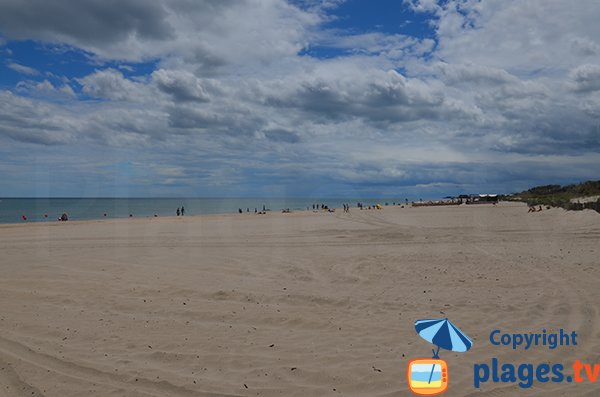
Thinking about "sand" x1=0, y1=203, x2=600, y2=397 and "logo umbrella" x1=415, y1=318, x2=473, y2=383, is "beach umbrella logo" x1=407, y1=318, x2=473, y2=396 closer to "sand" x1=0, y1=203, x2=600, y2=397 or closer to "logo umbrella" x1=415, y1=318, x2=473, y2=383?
"logo umbrella" x1=415, y1=318, x2=473, y2=383

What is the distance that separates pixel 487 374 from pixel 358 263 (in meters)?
7.69

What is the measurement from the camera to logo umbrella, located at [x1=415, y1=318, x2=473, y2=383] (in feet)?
21.0

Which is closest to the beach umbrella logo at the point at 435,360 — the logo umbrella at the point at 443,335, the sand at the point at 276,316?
the logo umbrella at the point at 443,335

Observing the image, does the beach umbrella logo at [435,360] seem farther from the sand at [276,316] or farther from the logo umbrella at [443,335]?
the sand at [276,316]

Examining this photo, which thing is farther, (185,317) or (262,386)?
(185,317)

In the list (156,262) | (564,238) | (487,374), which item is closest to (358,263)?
(156,262)

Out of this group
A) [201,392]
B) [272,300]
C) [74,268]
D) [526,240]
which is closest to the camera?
[201,392]

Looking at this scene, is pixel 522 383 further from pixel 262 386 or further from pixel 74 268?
pixel 74 268

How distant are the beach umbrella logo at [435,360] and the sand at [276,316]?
0.13 meters

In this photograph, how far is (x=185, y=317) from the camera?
826 cm

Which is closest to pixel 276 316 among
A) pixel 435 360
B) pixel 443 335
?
pixel 443 335

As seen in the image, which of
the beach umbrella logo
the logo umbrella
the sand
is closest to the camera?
the beach umbrella logo

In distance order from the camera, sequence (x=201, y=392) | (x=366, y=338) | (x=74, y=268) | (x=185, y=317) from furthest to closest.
A: (x=74, y=268) → (x=185, y=317) → (x=366, y=338) → (x=201, y=392)

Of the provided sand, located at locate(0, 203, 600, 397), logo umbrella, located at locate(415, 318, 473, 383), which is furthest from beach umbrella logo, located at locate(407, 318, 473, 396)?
sand, located at locate(0, 203, 600, 397)
